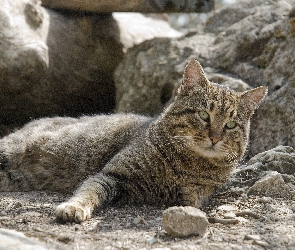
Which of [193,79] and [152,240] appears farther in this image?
[193,79]

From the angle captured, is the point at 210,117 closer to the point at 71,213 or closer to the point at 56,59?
the point at 71,213

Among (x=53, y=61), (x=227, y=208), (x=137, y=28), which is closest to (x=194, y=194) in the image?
(x=227, y=208)

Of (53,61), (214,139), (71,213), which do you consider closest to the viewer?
(71,213)

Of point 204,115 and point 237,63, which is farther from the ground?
point 237,63

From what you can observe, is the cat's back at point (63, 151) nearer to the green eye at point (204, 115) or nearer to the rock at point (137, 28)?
the green eye at point (204, 115)

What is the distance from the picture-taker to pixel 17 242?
7.67 ft

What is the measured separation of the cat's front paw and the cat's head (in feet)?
3.33

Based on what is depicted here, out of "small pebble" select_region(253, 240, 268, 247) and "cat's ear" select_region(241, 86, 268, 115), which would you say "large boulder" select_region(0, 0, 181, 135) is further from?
"small pebble" select_region(253, 240, 268, 247)

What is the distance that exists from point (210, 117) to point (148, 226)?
1.10m

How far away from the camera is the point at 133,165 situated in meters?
3.68

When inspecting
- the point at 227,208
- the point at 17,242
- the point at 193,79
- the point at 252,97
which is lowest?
the point at 227,208

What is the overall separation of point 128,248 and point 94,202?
85 cm

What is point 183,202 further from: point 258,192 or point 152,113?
point 152,113

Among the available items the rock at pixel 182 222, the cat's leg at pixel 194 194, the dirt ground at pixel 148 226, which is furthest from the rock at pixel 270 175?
the rock at pixel 182 222
